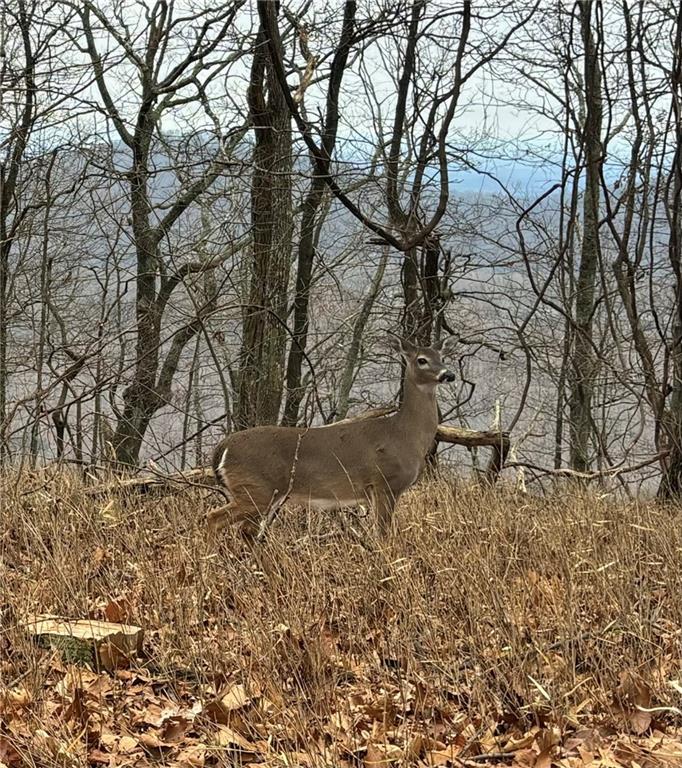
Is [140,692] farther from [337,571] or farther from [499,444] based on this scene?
[499,444]

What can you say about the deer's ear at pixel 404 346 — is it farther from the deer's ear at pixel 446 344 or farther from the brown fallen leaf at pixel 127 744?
the brown fallen leaf at pixel 127 744

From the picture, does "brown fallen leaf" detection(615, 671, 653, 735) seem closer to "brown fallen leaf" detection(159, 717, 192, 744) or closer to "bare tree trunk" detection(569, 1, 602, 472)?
"brown fallen leaf" detection(159, 717, 192, 744)

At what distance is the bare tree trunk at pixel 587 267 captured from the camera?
7.14 metres

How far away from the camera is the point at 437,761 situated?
2938mm

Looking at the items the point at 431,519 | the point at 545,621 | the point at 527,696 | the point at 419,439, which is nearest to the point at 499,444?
the point at 419,439

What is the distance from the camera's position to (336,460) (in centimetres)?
638

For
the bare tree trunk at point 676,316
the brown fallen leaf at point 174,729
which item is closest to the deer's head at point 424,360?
the bare tree trunk at point 676,316

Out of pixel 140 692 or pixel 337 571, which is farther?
pixel 337 571

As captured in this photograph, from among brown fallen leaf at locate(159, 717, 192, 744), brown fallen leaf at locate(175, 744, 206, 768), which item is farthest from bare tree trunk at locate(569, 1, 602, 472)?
brown fallen leaf at locate(175, 744, 206, 768)

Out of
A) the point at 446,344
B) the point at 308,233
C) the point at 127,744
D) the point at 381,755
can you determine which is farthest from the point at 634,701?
the point at 308,233

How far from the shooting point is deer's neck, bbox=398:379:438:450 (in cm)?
686

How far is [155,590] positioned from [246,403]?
408 cm

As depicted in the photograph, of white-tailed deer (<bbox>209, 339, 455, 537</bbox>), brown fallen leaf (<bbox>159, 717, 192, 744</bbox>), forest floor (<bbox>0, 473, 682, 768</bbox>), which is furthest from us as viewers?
white-tailed deer (<bbox>209, 339, 455, 537</bbox>)

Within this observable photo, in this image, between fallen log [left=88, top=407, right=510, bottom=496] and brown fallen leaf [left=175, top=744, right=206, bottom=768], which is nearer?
brown fallen leaf [left=175, top=744, right=206, bottom=768]
